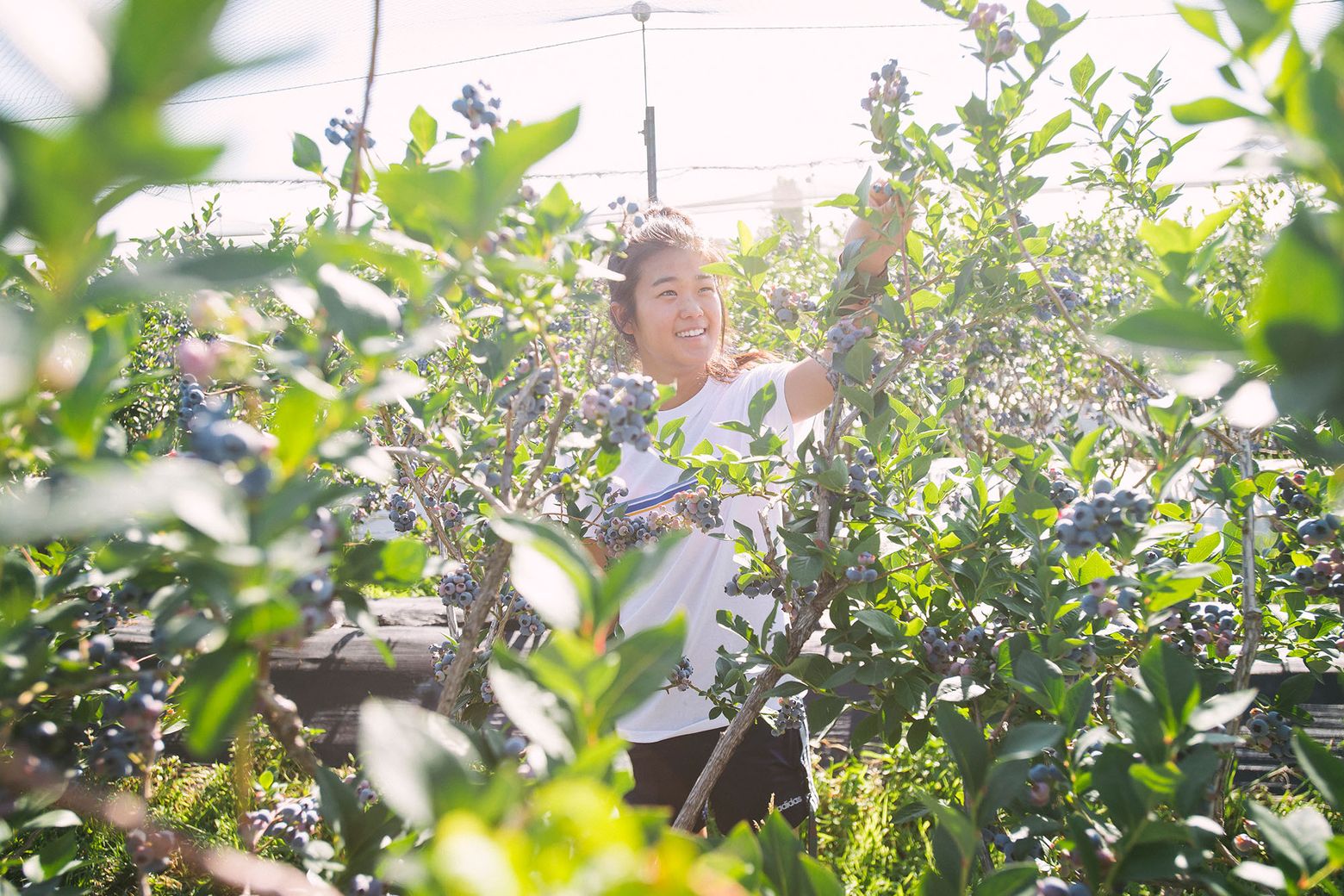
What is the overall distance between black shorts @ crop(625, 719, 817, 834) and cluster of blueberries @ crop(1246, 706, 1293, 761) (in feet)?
3.76

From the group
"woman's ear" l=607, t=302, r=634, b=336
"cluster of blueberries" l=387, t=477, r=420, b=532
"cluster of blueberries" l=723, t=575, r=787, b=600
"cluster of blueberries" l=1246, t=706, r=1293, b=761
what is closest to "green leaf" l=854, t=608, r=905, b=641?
"cluster of blueberries" l=723, t=575, r=787, b=600

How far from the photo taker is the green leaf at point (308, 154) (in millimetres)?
1069

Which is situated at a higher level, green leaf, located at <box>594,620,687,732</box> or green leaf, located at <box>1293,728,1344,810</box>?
green leaf, located at <box>594,620,687,732</box>

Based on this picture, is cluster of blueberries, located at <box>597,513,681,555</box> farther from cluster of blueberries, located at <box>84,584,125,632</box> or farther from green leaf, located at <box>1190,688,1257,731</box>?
green leaf, located at <box>1190,688,1257,731</box>

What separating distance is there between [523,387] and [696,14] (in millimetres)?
5272

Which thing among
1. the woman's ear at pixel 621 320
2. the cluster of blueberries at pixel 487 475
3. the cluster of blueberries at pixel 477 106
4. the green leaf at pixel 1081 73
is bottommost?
the cluster of blueberries at pixel 487 475

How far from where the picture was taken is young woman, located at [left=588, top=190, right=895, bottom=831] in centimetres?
222

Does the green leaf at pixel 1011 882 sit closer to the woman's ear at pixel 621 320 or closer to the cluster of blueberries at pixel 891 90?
the cluster of blueberries at pixel 891 90

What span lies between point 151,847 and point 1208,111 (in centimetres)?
120

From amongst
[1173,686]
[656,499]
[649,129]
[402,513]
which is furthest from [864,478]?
[649,129]

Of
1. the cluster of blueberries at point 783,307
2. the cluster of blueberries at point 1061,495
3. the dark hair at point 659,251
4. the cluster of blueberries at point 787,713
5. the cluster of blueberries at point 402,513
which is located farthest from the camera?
the dark hair at point 659,251

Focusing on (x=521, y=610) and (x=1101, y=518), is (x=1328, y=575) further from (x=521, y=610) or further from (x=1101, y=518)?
(x=521, y=610)

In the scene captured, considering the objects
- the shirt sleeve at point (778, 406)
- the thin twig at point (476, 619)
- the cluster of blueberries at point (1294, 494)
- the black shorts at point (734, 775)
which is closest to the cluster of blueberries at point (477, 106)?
the thin twig at point (476, 619)

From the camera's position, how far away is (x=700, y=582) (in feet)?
7.49
